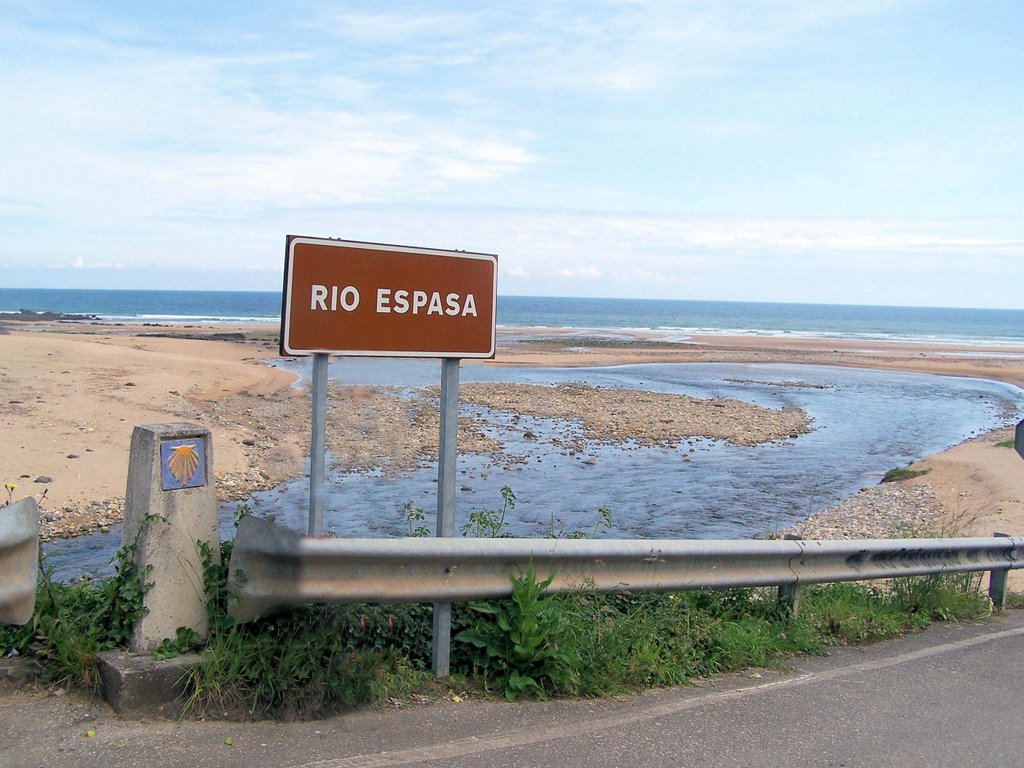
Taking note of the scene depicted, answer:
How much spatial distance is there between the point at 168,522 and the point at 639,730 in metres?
2.22

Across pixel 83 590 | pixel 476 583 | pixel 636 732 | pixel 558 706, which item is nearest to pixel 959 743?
pixel 636 732

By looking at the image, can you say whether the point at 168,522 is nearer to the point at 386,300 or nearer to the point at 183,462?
the point at 183,462

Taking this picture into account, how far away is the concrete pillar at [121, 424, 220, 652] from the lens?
4051mm

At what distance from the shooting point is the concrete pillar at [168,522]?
4051mm

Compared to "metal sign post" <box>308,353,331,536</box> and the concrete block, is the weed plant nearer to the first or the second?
the concrete block

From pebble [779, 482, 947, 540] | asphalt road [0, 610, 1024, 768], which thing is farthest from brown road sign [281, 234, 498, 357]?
pebble [779, 482, 947, 540]

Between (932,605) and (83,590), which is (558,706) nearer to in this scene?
(83,590)

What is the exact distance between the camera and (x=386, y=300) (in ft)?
14.7

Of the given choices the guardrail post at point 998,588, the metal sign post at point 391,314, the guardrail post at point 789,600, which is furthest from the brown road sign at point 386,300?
the guardrail post at point 998,588

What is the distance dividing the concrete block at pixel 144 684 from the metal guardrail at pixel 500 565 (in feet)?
1.14

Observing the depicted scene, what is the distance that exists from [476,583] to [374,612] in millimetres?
508

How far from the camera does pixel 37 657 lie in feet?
13.5

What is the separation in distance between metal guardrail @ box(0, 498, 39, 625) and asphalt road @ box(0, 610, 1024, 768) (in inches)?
22.0

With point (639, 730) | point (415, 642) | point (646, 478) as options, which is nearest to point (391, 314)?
point (415, 642)
